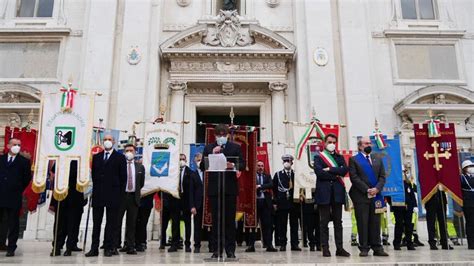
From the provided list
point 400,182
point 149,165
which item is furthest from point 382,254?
point 149,165

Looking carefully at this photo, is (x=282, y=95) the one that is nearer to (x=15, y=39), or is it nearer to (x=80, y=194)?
(x=80, y=194)

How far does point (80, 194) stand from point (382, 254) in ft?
18.3

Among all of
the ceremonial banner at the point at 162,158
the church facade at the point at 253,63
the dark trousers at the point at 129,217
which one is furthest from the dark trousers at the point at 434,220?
the dark trousers at the point at 129,217

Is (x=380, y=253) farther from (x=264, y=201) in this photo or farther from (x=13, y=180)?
(x=13, y=180)

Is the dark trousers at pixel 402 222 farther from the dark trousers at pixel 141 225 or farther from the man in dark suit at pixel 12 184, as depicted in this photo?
the man in dark suit at pixel 12 184

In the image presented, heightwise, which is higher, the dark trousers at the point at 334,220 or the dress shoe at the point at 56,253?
the dark trousers at the point at 334,220

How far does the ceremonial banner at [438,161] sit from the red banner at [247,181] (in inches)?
160

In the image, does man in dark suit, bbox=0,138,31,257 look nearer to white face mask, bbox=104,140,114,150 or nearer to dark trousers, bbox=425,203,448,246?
white face mask, bbox=104,140,114,150

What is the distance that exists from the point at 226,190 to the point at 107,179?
2.25 metres

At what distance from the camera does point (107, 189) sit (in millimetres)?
7418

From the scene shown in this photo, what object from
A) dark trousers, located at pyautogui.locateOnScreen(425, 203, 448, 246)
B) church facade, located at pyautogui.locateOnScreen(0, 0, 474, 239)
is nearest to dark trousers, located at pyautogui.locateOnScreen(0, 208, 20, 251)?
church facade, located at pyautogui.locateOnScreen(0, 0, 474, 239)

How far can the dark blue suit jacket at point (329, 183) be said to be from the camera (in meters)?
7.24

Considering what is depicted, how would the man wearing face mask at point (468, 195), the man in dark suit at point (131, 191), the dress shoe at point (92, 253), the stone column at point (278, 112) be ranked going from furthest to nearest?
the stone column at point (278, 112) < the man wearing face mask at point (468, 195) < the man in dark suit at point (131, 191) < the dress shoe at point (92, 253)

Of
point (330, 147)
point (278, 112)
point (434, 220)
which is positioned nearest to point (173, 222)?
point (330, 147)
